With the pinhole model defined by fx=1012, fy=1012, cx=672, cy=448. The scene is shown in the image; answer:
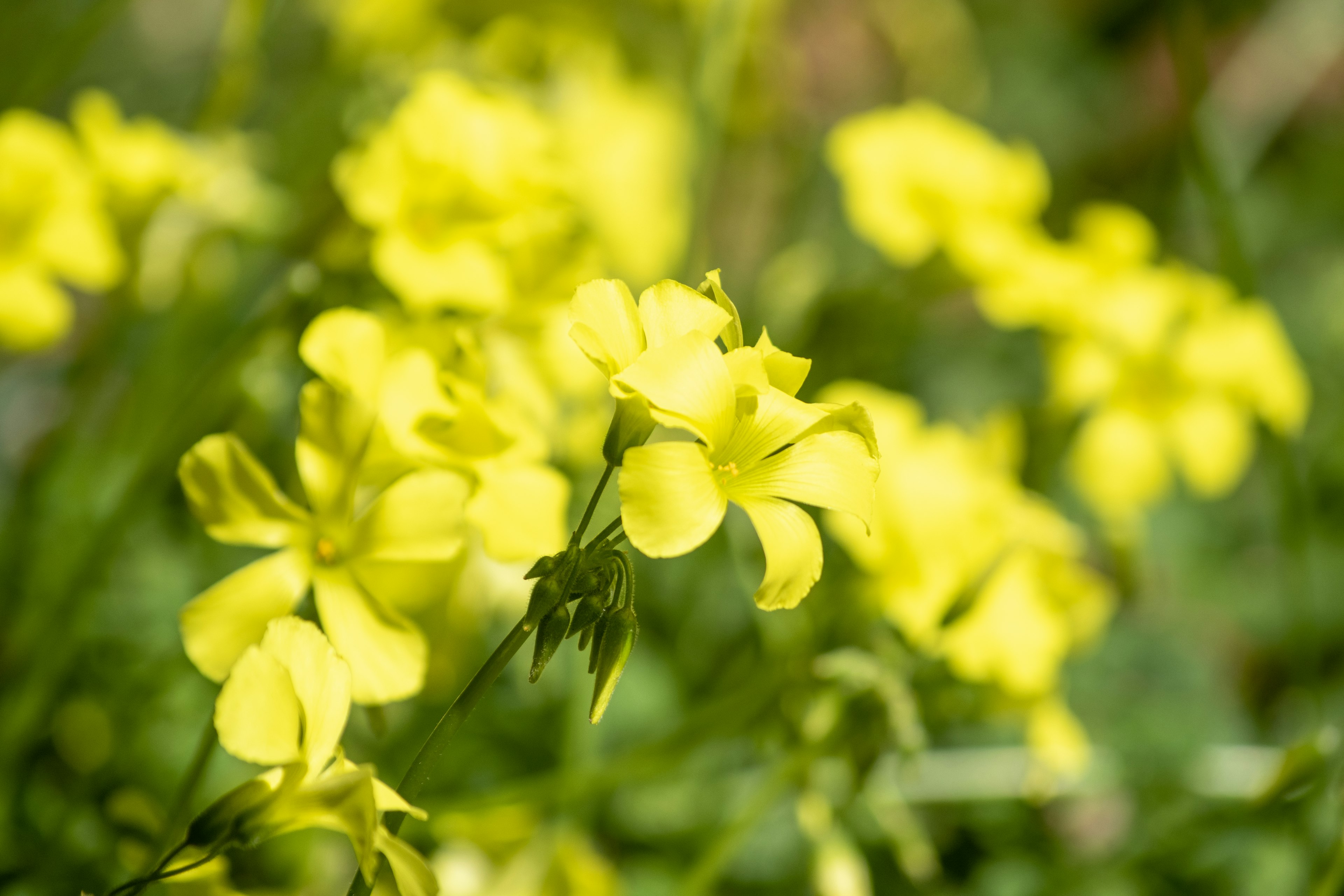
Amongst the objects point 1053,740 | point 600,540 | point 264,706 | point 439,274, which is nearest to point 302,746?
point 264,706

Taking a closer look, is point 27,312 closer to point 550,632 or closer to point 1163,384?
point 550,632

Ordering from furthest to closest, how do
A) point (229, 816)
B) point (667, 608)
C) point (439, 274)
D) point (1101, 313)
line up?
point (667, 608) < point (1101, 313) < point (439, 274) < point (229, 816)

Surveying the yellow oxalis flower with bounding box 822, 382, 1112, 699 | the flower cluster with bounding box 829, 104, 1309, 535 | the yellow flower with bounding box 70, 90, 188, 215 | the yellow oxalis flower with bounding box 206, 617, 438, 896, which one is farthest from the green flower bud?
the flower cluster with bounding box 829, 104, 1309, 535

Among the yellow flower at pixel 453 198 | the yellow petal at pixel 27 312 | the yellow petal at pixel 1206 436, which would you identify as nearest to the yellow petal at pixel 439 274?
the yellow flower at pixel 453 198

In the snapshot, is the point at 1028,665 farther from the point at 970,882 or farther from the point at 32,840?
the point at 32,840

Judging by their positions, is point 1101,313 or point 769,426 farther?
point 1101,313

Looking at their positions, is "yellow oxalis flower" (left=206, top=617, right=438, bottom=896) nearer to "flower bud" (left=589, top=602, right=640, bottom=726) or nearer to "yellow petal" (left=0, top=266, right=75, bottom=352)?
"flower bud" (left=589, top=602, right=640, bottom=726)

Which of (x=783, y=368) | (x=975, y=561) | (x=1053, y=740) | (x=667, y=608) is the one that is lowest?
(x=667, y=608)
